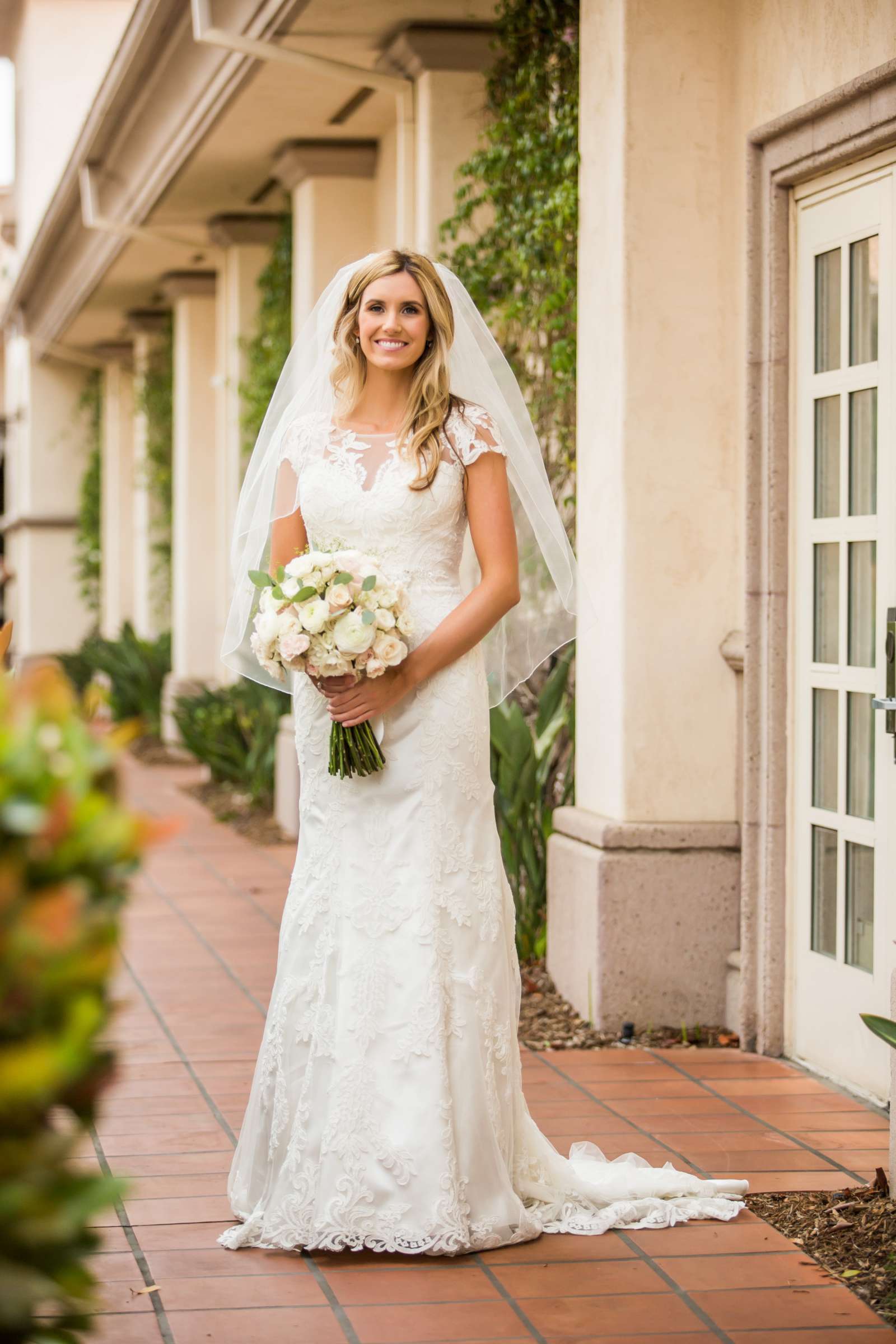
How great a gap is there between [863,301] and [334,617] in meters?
2.07

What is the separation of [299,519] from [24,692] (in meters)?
2.42

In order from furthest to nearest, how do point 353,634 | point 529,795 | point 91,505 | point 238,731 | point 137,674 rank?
point 91,505 < point 137,674 < point 238,731 < point 529,795 < point 353,634

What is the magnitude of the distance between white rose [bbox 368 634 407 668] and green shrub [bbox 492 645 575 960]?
263cm

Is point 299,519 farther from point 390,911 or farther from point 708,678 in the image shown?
point 708,678

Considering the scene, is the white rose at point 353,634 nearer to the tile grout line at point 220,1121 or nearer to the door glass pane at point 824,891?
the tile grout line at point 220,1121

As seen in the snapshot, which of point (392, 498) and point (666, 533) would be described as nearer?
point (392, 498)

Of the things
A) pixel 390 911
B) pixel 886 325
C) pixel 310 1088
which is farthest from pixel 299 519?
pixel 886 325

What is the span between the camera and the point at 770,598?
517 cm

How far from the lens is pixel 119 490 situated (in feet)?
60.7

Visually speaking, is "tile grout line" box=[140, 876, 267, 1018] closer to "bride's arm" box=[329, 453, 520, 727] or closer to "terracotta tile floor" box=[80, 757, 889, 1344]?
"terracotta tile floor" box=[80, 757, 889, 1344]

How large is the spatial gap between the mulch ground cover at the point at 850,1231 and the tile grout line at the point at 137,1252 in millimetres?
1378

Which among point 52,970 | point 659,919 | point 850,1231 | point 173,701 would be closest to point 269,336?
point 173,701

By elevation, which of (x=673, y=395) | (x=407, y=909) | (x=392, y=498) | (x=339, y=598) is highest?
(x=673, y=395)

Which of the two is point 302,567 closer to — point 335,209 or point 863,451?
point 863,451
